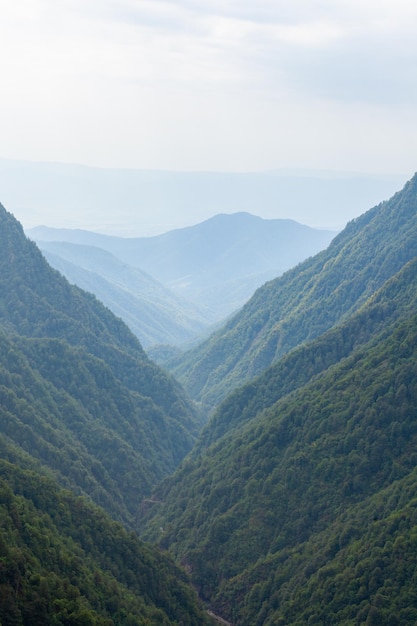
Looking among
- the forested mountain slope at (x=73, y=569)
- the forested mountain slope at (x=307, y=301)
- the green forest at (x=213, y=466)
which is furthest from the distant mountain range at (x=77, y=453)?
the forested mountain slope at (x=307, y=301)

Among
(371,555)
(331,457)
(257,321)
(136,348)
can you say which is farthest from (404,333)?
(257,321)

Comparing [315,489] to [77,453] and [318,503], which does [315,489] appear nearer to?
[318,503]

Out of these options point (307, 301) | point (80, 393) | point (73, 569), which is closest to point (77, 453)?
point (80, 393)

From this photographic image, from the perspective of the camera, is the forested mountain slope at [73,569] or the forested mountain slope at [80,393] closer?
the forested mountain slope at [73,569]

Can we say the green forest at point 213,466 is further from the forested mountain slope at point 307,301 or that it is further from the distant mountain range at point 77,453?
the forested mountain slope at point 307,301

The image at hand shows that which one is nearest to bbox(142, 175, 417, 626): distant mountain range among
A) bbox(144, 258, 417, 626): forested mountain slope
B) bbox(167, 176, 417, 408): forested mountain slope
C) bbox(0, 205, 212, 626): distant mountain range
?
bbox(144, 258, 417, 626): forested mountain slope

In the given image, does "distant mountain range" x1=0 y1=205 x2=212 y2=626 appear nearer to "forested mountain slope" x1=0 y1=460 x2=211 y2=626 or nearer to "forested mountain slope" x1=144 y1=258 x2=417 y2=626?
"forested mountain slope" x1=0 y1=460 x2=211 y2=626
